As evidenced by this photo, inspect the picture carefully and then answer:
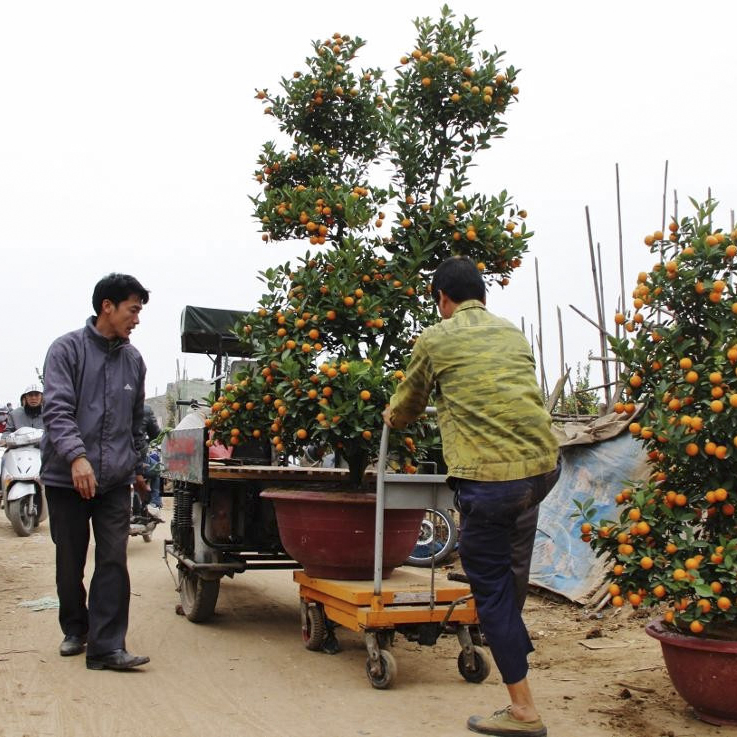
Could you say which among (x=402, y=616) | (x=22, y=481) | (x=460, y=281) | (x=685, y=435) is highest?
(x=460, y=281)

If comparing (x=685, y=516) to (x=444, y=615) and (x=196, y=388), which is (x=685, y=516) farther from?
(x=196, y=388)

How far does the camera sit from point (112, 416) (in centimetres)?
Answer: 460

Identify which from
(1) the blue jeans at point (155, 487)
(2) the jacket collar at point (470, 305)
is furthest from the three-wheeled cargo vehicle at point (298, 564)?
(1) the blue jeans at point (155, 487)

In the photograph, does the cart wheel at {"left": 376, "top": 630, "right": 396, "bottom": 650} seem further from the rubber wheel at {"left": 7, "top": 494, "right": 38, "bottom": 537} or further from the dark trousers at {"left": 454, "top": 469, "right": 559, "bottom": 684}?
the rubber wheel at {"left": 7, "top": 494, "right": 38, "bottom": 537}

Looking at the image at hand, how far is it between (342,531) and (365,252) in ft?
5.27

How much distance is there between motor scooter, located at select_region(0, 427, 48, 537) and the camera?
9.79 m

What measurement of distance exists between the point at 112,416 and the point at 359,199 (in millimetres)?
1843

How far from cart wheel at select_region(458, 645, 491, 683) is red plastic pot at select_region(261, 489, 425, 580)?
26.5 inches

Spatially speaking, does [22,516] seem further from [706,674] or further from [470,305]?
[706,674]

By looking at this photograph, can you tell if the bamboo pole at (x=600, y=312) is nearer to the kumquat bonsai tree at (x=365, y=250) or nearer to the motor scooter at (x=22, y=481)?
the kumquat bonsai tree at (x=365, y=250)

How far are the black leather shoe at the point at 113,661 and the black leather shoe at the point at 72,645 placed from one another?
0.85 ft

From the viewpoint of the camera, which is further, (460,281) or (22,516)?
(22,516)

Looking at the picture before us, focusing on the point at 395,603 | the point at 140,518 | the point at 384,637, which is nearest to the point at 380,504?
the point at 395,603

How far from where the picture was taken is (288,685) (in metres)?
4.43
